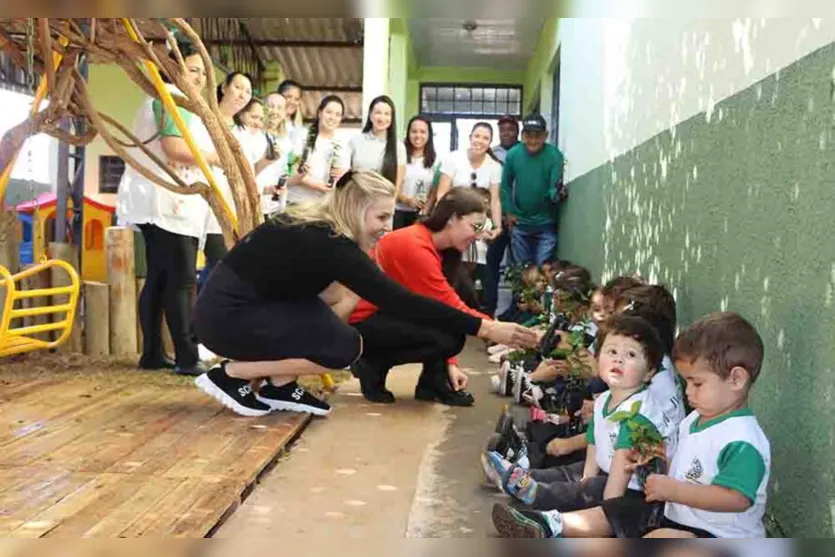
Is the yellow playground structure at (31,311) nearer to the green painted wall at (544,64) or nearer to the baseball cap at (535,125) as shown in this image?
the baseball cap at (535,125)

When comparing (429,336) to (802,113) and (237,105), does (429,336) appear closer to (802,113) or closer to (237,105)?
(237,105)

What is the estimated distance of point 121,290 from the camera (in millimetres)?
5570

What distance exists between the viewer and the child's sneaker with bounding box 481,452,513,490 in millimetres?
2512

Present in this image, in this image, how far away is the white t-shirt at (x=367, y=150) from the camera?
226 inches

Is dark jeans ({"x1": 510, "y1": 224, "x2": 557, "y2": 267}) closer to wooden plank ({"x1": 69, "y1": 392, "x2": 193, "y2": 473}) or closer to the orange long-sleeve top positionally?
the orange long-sleeve top

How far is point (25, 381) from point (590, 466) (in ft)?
10.0

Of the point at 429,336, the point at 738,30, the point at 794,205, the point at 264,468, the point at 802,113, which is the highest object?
the point at 738,30

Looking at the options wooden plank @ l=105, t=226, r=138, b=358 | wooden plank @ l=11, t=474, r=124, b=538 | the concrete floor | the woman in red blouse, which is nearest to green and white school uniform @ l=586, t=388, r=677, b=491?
the concrete floor

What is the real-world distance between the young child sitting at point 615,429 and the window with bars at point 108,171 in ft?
50.6

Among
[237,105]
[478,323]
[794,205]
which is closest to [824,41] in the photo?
[794,205]

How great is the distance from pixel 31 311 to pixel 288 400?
1.81 meters

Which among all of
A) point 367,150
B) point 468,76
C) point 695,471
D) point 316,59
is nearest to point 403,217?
point 367,150

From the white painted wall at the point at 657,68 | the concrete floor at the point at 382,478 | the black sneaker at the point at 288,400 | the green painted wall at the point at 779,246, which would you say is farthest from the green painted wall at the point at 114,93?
the green painted wall at the point at 779,246

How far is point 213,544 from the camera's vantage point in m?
0.29
